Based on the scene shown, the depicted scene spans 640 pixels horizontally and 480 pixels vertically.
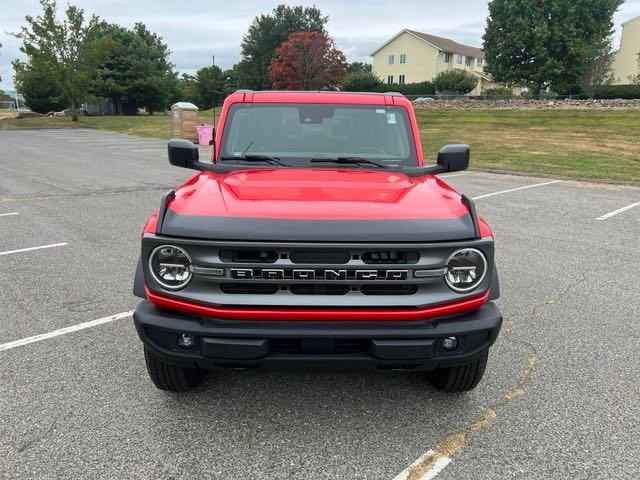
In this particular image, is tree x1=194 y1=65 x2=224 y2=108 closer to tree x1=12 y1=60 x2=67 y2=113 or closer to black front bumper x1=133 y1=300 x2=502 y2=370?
black front bumper x1=133 y1=300 x2=502 y2=370

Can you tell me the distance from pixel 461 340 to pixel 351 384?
956mm

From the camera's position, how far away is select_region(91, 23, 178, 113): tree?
1919 inches

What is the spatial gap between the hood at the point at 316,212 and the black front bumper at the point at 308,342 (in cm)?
41

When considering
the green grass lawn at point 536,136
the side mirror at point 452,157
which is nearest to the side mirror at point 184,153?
the side mirror at point 452,157

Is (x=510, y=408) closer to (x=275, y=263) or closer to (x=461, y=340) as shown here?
(x=461, y=340)

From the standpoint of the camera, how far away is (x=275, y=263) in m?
2.38

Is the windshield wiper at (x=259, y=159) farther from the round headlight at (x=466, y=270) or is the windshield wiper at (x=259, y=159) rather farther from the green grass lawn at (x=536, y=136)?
the green grass lawn at (x=536, y=136)

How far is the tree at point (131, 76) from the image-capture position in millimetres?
48750

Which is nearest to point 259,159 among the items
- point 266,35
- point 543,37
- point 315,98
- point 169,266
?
point 315,98

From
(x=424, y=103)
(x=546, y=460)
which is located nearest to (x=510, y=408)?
(x=546, y=460)

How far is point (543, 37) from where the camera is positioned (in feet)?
154

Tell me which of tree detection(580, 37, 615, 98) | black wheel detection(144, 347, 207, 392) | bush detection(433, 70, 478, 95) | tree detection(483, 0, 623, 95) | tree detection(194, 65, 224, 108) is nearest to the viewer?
black wheel detection(144, 347, 207, 392)

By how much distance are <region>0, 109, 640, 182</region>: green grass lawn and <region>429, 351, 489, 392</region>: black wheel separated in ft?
37.4

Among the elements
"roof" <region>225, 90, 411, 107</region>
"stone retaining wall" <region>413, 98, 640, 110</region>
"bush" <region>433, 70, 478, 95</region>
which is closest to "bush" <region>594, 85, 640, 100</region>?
"stone retaining wall" <region>413, 98, 640, 110</region>
